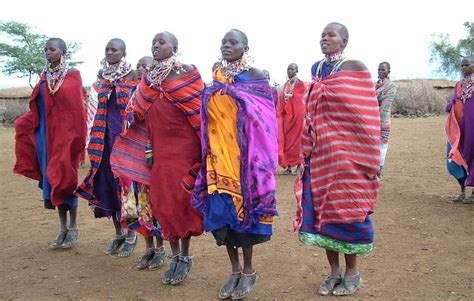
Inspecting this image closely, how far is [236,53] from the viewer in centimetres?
449

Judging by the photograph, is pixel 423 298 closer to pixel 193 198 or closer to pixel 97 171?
pixel 193 198

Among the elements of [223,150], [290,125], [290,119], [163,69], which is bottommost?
[290,125]

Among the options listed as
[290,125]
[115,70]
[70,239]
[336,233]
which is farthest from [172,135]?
[290,125]

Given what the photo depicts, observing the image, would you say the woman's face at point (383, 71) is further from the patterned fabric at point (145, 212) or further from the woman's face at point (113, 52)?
the patterned fabric at point (145, 212)

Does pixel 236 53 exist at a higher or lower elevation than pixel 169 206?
higher

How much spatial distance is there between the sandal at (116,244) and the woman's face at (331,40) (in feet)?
10.3

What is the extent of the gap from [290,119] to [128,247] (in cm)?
628

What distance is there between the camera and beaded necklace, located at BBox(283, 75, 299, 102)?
11.6 m

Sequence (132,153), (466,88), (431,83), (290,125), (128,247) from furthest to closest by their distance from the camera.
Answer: (431,83)
(290,125)
(466,88)
(128,247)
(132,153)

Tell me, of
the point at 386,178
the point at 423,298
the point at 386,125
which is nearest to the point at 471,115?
the point at 386,125

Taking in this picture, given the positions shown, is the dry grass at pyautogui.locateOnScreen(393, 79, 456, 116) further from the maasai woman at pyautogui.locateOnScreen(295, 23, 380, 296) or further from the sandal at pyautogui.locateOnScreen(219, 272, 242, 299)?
the sandal at pyautogui.locateOnScreen(219, 272, 242, 299)

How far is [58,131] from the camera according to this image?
19.9 feet

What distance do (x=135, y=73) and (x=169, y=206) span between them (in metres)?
1.70

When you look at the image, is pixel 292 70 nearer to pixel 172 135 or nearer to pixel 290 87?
pixel 290 87
